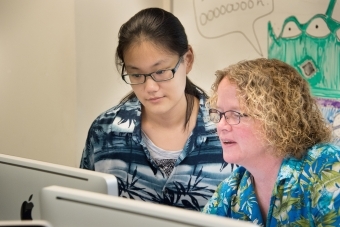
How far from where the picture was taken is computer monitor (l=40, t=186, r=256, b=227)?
814mm

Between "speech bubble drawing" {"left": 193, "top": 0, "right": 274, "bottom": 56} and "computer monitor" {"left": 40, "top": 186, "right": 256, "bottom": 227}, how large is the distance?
1.91 metres

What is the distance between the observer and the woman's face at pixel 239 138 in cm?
143

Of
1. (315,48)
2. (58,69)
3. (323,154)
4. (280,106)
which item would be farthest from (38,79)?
(323,154)

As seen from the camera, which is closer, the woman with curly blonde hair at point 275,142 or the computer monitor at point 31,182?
the computer monitor at point 31,182

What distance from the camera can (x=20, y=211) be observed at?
1312 millimetres

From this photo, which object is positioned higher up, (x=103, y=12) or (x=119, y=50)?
(x=103, y=12)

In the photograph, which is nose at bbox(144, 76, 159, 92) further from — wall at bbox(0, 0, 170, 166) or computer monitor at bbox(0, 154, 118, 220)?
wall at bbox(0, 0, 170, 166)

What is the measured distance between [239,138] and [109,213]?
62 cm

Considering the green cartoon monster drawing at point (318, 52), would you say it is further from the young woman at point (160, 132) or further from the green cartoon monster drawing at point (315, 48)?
the young woman at point (160, 132)

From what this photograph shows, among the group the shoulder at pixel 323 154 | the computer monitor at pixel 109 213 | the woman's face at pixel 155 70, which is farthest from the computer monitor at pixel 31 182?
the woman's face at pixel 155 70

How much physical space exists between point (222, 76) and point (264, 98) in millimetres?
173

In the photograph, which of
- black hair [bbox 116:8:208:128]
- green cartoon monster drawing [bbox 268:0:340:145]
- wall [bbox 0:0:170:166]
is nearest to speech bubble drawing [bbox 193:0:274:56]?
green cartoon monster drawing [bbox 268:0:340:145]

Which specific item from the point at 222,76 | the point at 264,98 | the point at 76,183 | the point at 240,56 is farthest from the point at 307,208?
the point at 240,56

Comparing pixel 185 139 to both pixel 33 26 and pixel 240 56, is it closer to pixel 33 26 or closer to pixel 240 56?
pixel 240 56
